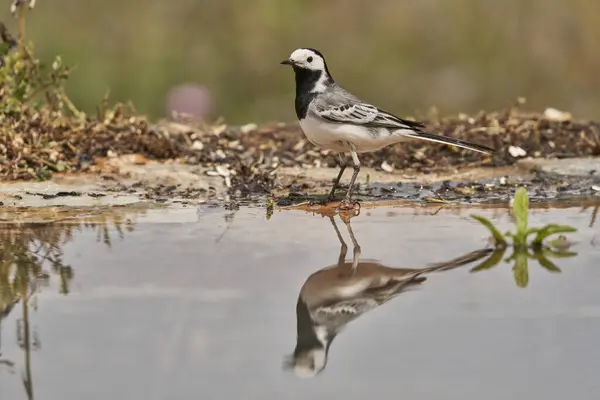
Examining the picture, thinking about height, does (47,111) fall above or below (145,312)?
above

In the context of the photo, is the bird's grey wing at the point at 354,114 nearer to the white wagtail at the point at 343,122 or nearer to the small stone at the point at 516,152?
the white wagtail at the point at 343,122

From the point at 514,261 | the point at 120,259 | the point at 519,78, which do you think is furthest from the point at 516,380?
the point at 519,78

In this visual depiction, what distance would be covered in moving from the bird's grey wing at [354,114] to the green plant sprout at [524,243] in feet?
5.27

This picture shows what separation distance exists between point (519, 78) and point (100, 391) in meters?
9.14

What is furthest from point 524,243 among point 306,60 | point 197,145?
point 197,145

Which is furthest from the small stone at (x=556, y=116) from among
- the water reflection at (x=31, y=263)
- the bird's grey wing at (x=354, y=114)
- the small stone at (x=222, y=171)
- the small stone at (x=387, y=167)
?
the water reflection at (x=31, y=263)

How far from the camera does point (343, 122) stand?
596 centimetres

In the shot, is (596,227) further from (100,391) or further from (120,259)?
(100,391)

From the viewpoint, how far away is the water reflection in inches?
127

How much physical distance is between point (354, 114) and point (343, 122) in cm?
11

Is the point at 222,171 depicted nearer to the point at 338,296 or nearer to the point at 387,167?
the point at 387,167

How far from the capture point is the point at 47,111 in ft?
22.9

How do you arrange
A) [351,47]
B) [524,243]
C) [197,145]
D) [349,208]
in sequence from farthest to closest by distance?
[351,47] → [197,145] → [349,208] → [524,243]

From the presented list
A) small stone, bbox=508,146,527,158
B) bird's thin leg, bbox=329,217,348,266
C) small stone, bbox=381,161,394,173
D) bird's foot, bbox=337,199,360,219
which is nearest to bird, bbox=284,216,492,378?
bird's thin leg, bbox=329,217,348,266
